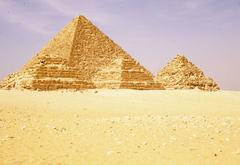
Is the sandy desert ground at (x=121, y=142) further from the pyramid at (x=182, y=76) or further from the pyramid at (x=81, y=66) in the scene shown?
the pyramid at (x=182, y=76)

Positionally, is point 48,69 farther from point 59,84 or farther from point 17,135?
point 17,135

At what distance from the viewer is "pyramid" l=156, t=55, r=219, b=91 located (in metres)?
49.3

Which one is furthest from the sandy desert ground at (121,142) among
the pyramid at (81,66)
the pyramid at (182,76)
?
the pyramid at (182,76)

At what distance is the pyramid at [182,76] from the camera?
162ft

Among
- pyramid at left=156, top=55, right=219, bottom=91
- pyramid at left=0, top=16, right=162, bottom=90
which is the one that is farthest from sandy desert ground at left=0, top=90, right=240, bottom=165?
pyramid at left=156, top=55, right=219, bottom=91

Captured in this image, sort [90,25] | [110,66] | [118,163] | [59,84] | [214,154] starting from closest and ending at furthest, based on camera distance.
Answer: [118,163], [214,154], [59,84], [110,66], [90,25]

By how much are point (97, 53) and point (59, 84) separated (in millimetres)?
12072

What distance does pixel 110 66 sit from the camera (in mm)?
44125

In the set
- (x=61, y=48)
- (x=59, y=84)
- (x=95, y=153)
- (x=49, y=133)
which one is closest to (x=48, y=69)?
(x=59, y=84)

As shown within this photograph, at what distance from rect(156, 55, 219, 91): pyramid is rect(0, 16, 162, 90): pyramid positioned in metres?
5.54

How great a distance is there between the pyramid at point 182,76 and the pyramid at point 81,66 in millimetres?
5543

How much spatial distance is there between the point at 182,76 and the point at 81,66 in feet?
41.0

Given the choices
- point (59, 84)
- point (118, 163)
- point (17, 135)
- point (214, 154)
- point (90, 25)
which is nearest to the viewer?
point (118, 163)

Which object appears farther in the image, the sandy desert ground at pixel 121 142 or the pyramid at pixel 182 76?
the pyramid at pixel 182 76
